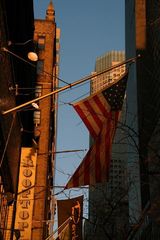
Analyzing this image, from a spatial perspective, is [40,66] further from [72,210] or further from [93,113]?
[93,113]

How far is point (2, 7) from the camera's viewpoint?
861 inches

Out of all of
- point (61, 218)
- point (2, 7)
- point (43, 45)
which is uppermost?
point (43, 45)

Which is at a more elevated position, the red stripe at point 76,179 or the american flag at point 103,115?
the american flag at point 103,115

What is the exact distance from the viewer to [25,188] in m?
34.8

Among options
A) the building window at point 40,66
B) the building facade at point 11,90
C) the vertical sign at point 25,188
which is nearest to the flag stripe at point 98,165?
the building facade at point 11,90

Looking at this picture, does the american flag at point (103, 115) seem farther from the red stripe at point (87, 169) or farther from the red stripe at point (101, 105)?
the red stripe at point (87, 169)

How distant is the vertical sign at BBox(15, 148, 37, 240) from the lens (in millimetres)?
34781

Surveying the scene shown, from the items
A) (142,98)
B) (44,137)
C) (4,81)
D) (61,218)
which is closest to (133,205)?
(142,98)

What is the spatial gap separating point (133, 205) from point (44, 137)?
152 ft

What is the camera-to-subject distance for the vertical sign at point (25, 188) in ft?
114

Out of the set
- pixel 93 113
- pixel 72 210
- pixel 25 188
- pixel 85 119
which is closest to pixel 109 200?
pixel 25 188

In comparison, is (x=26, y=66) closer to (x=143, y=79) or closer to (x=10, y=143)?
(x=10, y=143)

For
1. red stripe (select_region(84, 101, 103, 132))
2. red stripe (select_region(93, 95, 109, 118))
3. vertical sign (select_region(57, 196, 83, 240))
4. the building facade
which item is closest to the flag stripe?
red stripe (select_region(84, 101, 103, 132))

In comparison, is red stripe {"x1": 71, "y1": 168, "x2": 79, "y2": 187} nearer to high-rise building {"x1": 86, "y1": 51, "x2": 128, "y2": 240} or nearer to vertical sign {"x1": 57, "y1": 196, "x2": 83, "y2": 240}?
high-rise building {"x1": 86, "y1": 51, "x2": 128, "y2": 240}
